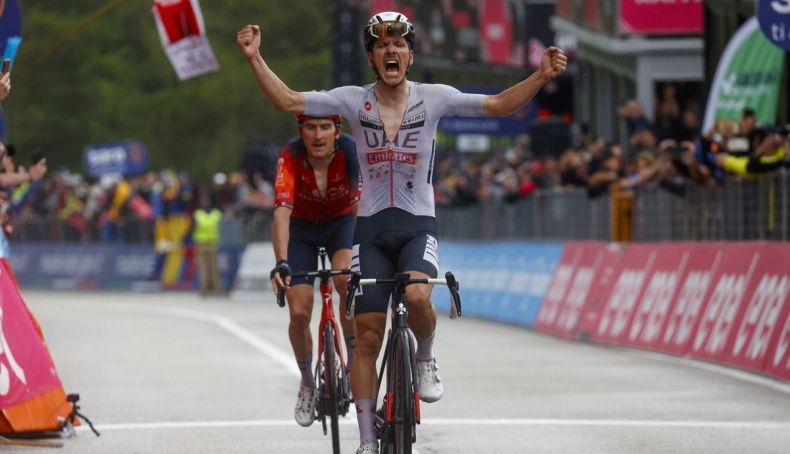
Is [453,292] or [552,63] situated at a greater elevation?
[552,63]

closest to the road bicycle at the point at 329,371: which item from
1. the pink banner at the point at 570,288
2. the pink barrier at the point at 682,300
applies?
the pink barrier at the point at 682,300

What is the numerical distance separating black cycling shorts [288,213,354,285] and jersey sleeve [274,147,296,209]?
0.45 meters

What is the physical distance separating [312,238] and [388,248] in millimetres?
2236

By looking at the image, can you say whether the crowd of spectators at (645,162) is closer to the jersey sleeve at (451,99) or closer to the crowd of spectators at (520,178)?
the crowd of spectators at (520,178)

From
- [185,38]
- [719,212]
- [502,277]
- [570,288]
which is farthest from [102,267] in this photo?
[719,212]

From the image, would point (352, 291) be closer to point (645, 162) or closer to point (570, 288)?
point (645, 162)

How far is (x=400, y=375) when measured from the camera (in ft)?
31.6

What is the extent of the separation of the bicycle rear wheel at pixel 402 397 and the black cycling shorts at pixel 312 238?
2.66 m

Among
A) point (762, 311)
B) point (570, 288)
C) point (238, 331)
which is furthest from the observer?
point (238, 331)

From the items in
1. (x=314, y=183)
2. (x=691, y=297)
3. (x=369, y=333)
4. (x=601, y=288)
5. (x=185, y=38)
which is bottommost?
(x=601, y=288)

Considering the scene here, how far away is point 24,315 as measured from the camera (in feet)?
42.4

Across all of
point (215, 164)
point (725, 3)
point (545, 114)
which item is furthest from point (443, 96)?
point (215, 164)

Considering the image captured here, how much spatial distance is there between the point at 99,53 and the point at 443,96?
88.2 m

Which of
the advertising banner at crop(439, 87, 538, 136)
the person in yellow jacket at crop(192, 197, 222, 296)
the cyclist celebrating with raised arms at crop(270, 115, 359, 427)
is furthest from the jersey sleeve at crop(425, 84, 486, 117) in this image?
the person in yellow jacket at crop(192, 197, 222, 296)
